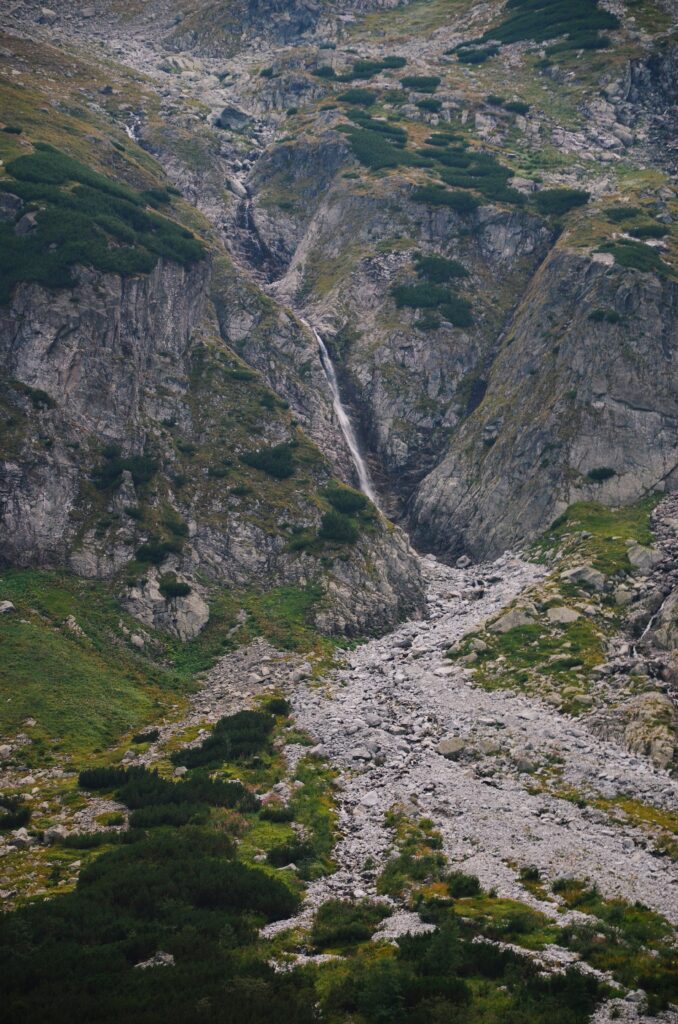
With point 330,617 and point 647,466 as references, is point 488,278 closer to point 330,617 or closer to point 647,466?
point 647,466

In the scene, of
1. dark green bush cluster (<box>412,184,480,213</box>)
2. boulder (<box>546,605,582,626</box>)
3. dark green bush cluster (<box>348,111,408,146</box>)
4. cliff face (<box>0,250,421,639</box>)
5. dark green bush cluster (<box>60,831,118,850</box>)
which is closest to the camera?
dark green bush cluster (<box>60,831,118,850</box>)

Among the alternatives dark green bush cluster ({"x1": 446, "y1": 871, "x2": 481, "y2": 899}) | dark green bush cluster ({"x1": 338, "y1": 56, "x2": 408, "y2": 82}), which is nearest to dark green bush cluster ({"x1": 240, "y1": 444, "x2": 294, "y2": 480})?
dark green bush cluster ({"x1": 446, "y1": 871, "x2": 481, "y2": 899})

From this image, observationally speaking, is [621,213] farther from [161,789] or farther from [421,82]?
[161,789]

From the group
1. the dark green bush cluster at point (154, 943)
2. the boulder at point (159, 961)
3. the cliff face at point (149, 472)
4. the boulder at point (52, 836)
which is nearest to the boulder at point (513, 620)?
the cliff face at point (149, 472)

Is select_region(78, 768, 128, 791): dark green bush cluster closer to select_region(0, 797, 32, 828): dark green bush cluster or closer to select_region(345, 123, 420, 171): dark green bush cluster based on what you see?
select_region(0, 797, 32, 828): dark green bush cluster

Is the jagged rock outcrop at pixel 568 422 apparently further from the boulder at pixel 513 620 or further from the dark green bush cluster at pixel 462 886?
the dark green bush cluster at pixel 462 886

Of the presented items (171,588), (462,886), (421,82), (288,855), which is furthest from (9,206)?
(421,82)

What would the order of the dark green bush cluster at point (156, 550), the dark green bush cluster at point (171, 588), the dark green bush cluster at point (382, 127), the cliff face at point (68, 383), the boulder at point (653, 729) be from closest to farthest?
the boulder at point (653, 729) < the dark green bush cluster at point (171, 588) < the cliff face at point (68, 383) < the dark green bush cluster at point (156, 550) < the dark green bush cluster at point (382, 127)
